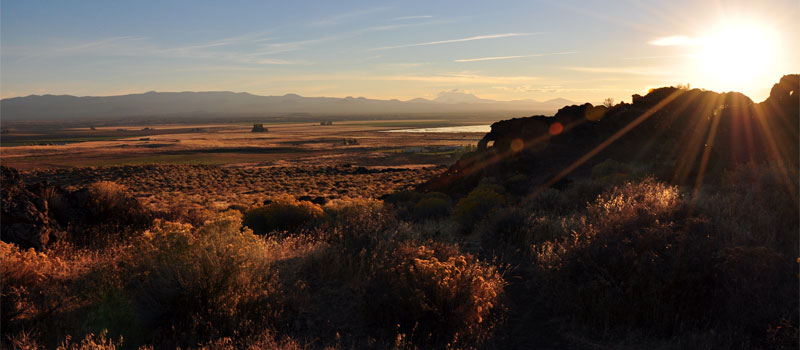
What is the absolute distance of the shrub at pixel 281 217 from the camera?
11.0m

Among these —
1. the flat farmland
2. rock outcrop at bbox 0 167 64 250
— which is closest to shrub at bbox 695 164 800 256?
rock outcrop at bbox 0 167 64 250

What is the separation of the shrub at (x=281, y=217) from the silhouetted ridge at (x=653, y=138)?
372 inches

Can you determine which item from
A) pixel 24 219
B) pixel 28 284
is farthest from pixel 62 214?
pixel 28 284

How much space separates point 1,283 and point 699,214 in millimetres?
9042

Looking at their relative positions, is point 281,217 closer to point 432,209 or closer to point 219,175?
point 432,209

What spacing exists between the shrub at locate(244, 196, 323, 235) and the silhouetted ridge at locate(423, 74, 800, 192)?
9.44 meters

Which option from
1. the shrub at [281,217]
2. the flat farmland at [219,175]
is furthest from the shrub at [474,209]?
the flat farmland at [219,175]

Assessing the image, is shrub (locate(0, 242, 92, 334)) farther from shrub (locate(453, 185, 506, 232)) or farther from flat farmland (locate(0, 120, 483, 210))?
flat farmland (locate(0, 120, 483, 210))

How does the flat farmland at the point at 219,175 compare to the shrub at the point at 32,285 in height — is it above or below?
below

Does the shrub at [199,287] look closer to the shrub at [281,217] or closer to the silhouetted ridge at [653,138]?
the shrub at [281,217]

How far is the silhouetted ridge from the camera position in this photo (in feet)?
49.8

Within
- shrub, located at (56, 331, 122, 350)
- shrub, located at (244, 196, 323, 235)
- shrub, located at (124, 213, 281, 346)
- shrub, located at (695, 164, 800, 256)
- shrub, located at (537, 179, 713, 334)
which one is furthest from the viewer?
shrub, located at (244, 196, 323, 235)

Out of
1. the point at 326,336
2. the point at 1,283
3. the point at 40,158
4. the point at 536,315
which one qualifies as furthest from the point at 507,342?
the point at 40,158

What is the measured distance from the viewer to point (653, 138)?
19625 millimetres
